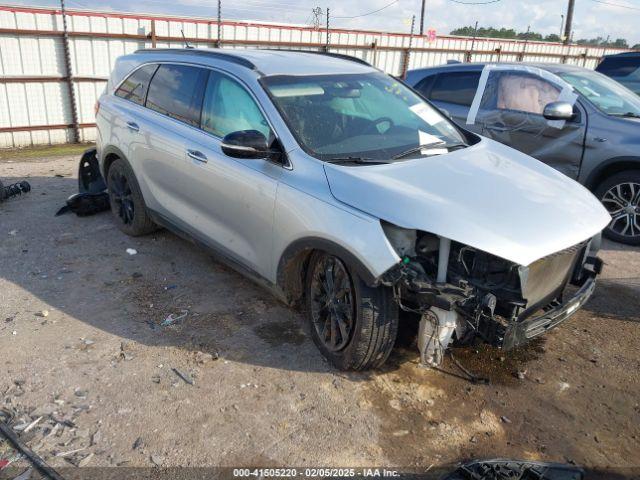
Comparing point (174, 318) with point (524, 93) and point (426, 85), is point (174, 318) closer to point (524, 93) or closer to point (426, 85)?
point (524, 93)

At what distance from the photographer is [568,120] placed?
6254 mm

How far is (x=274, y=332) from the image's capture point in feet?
13.4

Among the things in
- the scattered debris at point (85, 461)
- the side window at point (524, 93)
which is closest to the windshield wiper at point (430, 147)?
the scattered debris at point (85, 461)

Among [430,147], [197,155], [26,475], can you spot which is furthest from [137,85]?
[26,475]

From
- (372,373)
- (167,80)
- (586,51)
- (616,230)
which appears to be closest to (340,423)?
(372,373)

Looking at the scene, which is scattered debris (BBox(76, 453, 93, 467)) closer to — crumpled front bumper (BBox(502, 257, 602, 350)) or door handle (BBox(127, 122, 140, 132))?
crumpled front bumper (BBox(502, 257, 602, 350))

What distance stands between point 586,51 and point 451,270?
2307 cm

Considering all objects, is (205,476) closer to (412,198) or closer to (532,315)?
(412,198)

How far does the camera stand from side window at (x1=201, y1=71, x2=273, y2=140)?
395cm

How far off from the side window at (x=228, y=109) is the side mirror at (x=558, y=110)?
3494 millimetres

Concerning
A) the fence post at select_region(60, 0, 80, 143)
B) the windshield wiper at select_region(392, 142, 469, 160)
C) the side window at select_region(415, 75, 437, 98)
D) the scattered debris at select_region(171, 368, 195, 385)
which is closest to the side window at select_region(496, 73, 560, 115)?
the side window at select_region(415, 75, 437, 98)

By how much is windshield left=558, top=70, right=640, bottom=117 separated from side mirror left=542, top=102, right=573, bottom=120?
61 centimetres

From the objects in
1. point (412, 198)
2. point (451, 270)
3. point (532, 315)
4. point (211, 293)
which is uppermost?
point (412, 198)

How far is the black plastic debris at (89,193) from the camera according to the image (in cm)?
640
